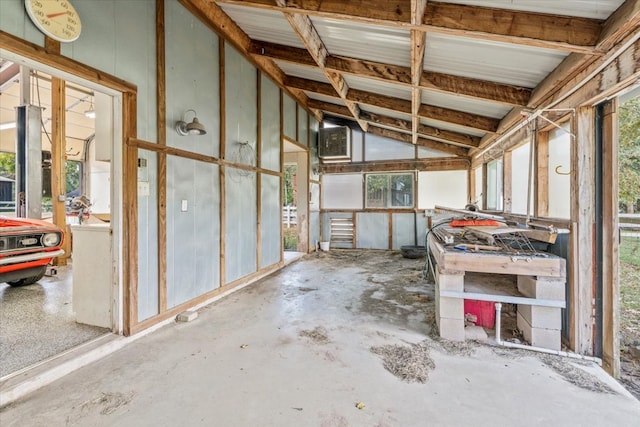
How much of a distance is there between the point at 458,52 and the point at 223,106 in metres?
2.86

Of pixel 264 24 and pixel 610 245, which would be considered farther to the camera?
pixel 264 24

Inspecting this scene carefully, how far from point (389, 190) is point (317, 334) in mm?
5818

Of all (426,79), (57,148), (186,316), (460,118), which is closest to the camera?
(186,316)

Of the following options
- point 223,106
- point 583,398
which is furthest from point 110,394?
point 223,106

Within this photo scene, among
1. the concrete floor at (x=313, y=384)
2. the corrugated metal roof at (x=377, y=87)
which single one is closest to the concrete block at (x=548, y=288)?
the concrete floor at (x=313, y=384)

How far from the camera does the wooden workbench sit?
8.01ft

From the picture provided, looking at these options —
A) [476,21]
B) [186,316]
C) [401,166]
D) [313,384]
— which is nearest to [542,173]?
[476,21]

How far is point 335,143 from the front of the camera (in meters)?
7.70

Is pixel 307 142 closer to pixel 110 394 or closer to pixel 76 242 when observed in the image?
pixel 76 242

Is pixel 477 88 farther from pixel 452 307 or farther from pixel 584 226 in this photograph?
pixel 452 307

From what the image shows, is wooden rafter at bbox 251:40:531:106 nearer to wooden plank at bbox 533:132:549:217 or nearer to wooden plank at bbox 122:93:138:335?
wooden plank at bbox 533:132:549:217

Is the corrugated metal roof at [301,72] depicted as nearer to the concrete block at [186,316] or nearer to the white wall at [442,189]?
the white wall at [442,189]

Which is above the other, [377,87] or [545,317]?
[377,87]

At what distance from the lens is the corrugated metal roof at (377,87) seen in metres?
4.49
